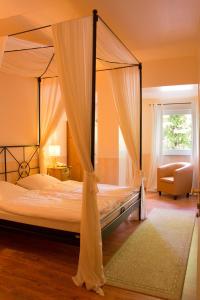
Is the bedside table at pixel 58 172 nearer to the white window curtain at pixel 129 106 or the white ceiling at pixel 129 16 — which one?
the white window curtain at pixel 129 106

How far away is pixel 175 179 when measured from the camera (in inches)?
223

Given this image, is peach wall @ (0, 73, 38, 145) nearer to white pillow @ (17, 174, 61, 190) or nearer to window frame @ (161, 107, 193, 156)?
white pillow @ (17, 174, 61, 190)

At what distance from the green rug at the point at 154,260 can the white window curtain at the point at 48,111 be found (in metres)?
2.37

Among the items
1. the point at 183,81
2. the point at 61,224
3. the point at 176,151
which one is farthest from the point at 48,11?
the point at 176,151

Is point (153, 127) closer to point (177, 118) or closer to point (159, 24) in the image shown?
point (177, 118)

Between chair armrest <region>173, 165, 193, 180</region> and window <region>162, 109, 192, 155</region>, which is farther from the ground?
window <region>162, 109, 192, 155</region>

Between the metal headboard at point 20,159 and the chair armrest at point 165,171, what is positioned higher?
the metal headboard at point 20,159

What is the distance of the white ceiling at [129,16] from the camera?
322 cm

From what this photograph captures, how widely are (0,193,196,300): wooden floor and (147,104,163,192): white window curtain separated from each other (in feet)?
9.97

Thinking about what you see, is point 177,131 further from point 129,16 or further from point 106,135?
point 129,16

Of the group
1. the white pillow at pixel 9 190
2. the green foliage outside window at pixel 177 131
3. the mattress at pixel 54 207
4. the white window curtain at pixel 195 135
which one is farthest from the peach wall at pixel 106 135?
the white pillow at pixel 9 190

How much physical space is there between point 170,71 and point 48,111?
278cm

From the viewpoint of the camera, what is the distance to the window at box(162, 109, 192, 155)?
6.64 metres

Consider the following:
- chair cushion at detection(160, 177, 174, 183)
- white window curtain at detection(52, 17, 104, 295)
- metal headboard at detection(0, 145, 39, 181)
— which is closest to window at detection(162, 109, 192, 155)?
chair cushion at detection(160, 177, 174, 183)
